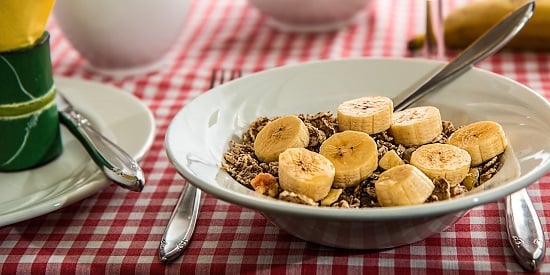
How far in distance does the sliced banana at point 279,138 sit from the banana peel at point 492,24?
478 mm

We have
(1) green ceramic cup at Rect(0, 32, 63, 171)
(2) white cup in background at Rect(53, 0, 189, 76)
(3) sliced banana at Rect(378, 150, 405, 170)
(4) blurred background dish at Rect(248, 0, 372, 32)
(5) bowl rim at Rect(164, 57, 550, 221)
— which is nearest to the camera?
(5) bowl rim at Rect(164, 57, 550, 221)

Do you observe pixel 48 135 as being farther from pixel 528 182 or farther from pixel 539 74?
pixel 539 74

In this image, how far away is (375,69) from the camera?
2.62ft

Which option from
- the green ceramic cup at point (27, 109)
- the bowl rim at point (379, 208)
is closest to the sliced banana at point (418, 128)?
the bowl rim at point (379, 208)

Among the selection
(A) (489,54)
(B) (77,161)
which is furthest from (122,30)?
(A) (489,54)

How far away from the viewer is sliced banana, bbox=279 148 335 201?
583 millimetres

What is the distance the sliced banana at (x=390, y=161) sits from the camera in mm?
625

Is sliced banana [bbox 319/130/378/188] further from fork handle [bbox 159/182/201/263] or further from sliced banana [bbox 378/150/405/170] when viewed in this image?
fork handle [bbox 159/182/201/263]

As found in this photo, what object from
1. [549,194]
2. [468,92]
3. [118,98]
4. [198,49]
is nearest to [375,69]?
[468,92]

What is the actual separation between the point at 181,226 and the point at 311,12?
0.58 metres

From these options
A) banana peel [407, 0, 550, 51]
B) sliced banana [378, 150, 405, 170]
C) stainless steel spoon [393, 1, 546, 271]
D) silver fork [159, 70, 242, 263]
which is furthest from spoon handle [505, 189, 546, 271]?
banana peel [407, 0, 550, 51]

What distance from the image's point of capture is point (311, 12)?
1170 millimetres

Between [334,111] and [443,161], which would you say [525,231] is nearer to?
[443,161]

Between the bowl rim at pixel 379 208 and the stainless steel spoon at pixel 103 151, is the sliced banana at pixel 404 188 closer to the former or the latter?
the bowl rim at pixel 379 208
